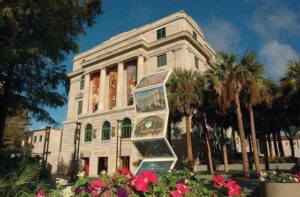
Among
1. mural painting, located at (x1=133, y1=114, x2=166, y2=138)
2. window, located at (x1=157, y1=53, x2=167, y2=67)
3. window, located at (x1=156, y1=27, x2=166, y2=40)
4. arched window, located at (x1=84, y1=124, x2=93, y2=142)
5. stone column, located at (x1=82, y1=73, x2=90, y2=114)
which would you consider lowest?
mural painting, located at (x1=133, y1=114, x2=166, y2=138)

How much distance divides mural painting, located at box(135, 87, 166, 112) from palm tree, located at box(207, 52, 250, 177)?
6365mm

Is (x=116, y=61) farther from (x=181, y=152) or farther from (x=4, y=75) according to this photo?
(x=4, y=75)

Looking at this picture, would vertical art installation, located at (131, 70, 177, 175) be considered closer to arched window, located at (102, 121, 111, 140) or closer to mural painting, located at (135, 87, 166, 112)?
mural painting, located at (135, 87, 166, 112)

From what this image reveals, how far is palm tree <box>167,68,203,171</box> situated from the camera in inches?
1076

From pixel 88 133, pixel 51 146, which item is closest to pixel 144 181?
pixel 88 133

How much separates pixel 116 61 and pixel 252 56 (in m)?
22.1

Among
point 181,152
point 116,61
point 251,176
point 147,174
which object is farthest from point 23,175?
point 116,61

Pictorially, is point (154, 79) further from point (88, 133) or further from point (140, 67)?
point (88, 133)

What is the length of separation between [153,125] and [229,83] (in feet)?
27.9

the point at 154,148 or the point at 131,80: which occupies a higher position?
the point at 131,80

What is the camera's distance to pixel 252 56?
85.7 ft

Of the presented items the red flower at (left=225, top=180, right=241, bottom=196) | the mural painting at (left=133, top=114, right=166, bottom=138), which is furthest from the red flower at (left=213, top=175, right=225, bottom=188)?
the mural painting at (left=133, top=114, right=166, bottom=138)

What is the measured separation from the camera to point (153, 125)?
899 inches

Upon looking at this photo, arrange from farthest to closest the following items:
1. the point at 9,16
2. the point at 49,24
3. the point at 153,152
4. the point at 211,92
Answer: the point at 211,92
the point at 153,152
the point at 49,24
the point at 9,16
